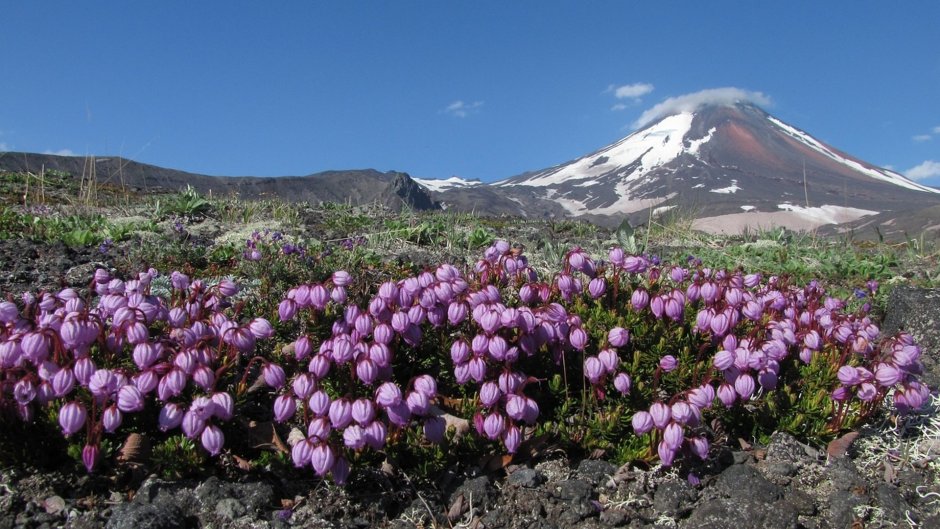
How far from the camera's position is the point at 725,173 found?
135 meters

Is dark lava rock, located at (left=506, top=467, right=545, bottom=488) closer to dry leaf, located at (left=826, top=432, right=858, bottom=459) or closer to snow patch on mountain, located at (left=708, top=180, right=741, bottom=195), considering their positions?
dry leaf, located at (left=826, top=432, right=858, bottom=459)

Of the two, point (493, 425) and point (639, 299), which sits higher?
point (639, 299)

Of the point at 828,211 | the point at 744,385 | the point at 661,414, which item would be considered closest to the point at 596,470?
the point at 661,414

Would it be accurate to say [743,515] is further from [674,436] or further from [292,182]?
[292,182]

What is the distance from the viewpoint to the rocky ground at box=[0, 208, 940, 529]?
103 inches

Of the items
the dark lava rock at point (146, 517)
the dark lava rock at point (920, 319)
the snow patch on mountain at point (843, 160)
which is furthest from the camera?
the snow patch on mountain at point (843, 160)

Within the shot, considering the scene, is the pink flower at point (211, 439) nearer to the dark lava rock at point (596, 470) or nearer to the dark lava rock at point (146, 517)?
the dark lava rock at point (146, 517)

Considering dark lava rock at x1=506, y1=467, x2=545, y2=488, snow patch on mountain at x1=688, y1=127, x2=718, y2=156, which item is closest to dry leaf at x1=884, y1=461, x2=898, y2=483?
dark lava rock at x1=506, y1=467, x2=545, y2=488

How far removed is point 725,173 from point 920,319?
140 meters

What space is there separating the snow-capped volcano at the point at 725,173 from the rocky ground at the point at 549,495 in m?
90.7

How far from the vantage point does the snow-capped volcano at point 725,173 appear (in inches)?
4469

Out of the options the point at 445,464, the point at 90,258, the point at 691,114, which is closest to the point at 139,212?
the point at 90,258

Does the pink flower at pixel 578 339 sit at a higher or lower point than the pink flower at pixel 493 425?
higher

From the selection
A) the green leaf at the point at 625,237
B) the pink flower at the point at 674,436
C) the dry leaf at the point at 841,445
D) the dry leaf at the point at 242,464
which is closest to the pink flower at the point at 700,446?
the pink flower at the point at 674,436
